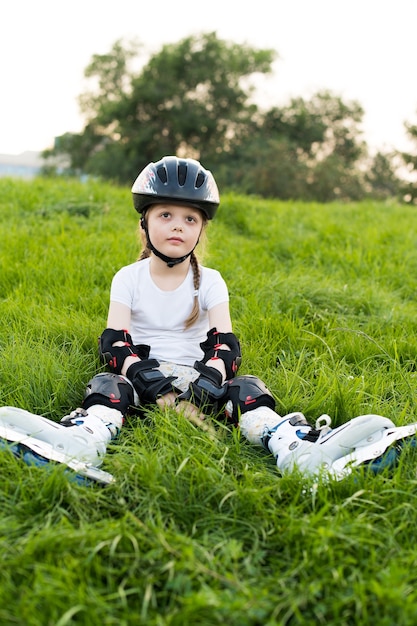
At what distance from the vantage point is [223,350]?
296 cm

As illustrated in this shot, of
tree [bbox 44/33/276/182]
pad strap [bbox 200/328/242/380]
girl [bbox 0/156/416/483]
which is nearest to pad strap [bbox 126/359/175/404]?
girl [bbox 0/156/416/483]

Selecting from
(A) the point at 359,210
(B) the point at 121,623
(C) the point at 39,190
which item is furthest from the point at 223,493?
(A) the point at 359,210

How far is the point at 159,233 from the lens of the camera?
3137 mm

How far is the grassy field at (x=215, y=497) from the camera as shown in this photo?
1606 millimetres

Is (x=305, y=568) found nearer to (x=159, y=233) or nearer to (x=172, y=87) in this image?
(x=159, y=233)

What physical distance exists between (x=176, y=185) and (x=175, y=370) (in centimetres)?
94

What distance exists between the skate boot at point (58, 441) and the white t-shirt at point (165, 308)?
31.0 inches

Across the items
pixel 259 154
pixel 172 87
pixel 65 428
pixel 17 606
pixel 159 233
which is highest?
pixel 172 87

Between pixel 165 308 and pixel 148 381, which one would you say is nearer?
pixel 148 381

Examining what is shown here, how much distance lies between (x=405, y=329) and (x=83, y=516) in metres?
2.82

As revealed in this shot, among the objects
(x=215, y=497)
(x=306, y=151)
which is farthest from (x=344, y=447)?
(x=306, y=151)

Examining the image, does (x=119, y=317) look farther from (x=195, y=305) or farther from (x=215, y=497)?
(x=215, y=497)

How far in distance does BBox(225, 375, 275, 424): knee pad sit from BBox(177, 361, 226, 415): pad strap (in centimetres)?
5

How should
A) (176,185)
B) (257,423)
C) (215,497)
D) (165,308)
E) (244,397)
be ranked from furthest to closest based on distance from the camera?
1. (165,308)
2. (176,185)
3. (244,397)
4. (257,423)
5. (215,497)
